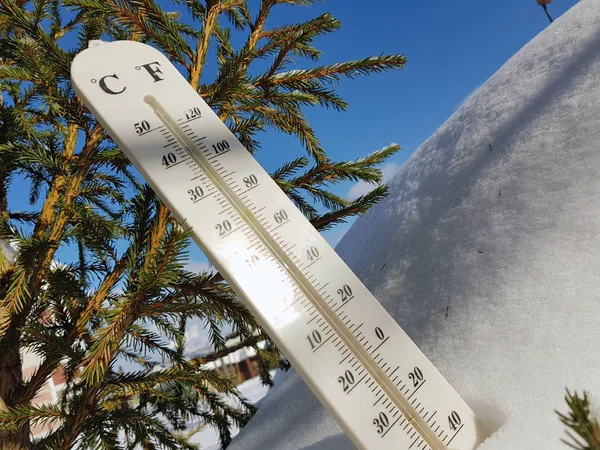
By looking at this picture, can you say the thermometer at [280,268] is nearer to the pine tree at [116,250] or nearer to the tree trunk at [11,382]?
the pine tree at [116,250]

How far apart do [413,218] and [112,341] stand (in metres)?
0.92

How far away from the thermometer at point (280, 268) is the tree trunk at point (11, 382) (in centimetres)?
47

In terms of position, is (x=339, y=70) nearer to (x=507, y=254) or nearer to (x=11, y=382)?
(x=507, y=254)

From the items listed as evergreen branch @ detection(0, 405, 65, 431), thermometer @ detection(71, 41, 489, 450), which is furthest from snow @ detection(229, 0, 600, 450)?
evergreen branch @ detection(0, 405, 65, 431)

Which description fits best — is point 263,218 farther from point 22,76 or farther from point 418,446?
point 22,76

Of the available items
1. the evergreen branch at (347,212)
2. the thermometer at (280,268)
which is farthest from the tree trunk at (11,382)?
the evergreen branch at (347,212)

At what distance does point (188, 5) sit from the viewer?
121 centimetres

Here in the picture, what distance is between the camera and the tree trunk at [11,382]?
0.79 m

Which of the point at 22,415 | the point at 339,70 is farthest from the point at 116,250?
the point at 339,70

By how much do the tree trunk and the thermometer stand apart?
1.56 ft

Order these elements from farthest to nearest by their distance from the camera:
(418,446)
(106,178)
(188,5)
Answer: (106,178) < (188,5) < (418,446)

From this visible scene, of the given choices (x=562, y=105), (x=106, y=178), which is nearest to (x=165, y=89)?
(x=106, y=178)

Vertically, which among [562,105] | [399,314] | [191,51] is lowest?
[399,314]

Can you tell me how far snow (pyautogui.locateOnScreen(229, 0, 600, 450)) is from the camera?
67 centimetres
